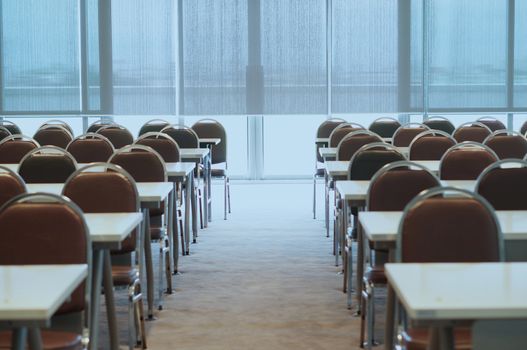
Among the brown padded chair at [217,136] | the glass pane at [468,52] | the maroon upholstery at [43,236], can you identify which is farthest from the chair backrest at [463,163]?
the glass pane at [468,52]

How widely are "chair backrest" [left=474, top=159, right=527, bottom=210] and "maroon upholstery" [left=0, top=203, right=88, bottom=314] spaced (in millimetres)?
2251

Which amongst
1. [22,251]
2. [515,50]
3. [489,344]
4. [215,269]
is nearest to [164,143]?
[215,269]

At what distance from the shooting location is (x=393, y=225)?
4594mm

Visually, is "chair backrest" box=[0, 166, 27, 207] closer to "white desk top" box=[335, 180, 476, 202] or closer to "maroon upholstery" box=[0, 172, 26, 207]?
"maroon upholstery" box=[0, 172, 26, 207]

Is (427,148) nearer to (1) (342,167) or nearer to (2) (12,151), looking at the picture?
(1) (342,167)

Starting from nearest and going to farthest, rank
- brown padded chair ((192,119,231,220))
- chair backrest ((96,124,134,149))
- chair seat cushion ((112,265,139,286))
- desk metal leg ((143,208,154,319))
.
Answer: chair seat cushion ((112,265,139,286)) < desk metal leg ((143,208,154,319)) < chair backrest ((96,124,134,149)) < brown padded chair ((192,119,231,220))

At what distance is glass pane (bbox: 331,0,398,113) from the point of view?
14.1 m

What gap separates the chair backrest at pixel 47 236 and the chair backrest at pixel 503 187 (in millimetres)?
2239

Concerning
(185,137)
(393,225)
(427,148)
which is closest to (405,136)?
(427,148)

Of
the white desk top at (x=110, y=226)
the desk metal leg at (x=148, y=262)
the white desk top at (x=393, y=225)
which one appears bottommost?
the desk metal leg at (x=148, y=262)

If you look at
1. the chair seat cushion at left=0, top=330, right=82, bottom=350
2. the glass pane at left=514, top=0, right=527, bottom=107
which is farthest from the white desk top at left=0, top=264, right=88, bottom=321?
the glass pane at left=514, top=0, right=527, bottom=107

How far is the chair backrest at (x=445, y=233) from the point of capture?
13.6 feet

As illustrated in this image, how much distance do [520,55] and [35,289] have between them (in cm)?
1171

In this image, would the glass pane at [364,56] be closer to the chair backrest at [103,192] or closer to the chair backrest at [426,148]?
the chair backrest at [426,148]
